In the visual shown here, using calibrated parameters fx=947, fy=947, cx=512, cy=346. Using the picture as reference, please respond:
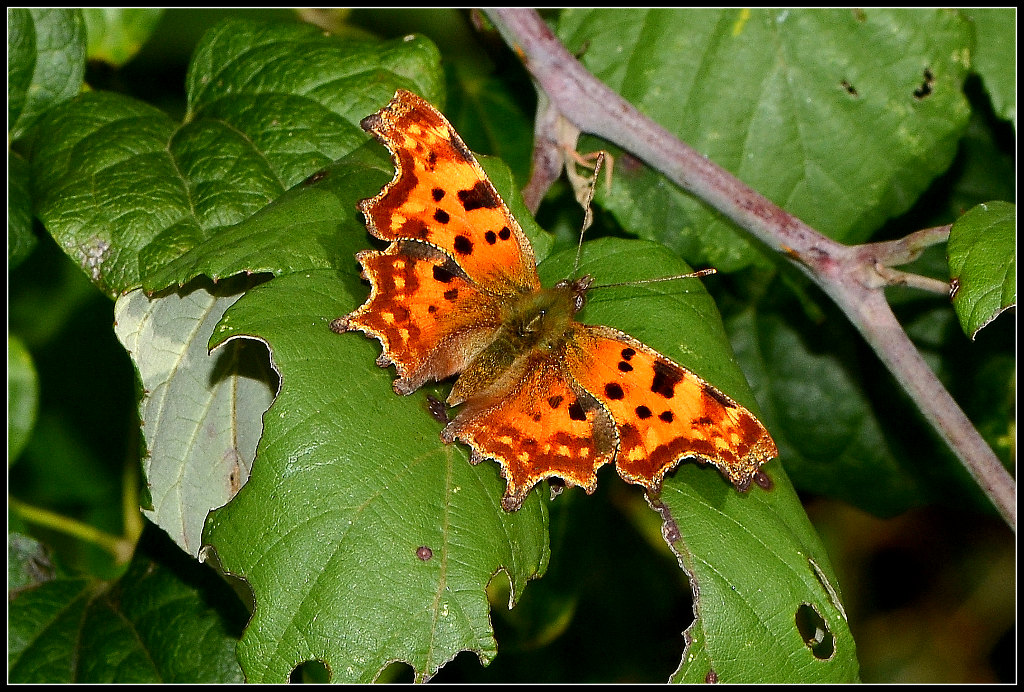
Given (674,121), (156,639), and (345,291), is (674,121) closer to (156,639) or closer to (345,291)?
(345,291)

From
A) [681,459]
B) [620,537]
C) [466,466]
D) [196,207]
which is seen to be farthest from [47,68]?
[620,537]

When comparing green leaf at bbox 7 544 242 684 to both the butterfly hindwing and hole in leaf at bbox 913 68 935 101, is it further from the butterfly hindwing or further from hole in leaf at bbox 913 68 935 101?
hole in leaf at bbox 913 68 935 101

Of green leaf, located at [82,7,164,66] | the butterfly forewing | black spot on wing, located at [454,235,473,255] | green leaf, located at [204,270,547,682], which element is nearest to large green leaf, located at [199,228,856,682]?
green leaf, located at [204,270,547,682]

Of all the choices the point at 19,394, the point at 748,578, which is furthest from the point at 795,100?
the point at 19,394

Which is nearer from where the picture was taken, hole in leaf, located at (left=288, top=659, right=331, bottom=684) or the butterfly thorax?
the butterfly thorax

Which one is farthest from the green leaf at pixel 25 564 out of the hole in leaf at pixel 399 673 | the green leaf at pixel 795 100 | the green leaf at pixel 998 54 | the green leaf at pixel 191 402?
the green leaf at pixel 998 54

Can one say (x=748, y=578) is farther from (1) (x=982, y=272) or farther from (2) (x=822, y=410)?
(2) (x=822, y=410)
